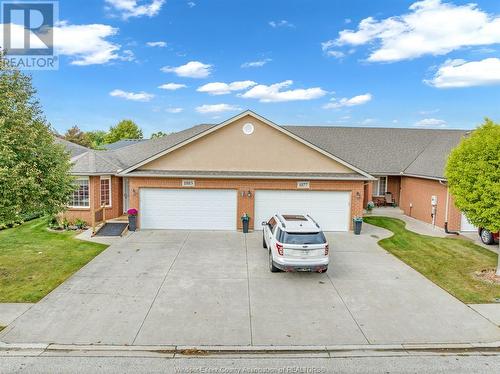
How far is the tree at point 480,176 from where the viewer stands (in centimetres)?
1118

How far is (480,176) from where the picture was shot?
11359 mm

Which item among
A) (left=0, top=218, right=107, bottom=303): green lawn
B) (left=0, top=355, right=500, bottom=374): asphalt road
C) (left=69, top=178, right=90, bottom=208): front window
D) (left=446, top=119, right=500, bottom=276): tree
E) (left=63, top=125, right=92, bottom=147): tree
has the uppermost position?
(left=63, top=125, right=92, bottom=147): tree

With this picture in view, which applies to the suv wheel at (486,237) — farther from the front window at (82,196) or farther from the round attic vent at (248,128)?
the front window at (82,196)

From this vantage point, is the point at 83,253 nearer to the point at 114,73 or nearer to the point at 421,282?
the point at 421,282

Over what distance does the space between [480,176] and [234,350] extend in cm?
998

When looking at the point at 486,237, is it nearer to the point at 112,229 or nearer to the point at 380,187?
the point at 380,187

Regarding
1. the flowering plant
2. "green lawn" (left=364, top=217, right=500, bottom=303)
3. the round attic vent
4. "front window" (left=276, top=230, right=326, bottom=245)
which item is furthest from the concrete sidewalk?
the round attic vent

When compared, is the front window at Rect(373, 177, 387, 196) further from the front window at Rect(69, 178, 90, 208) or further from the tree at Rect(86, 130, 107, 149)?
the tree at Rect(86, 130, 107, 149)

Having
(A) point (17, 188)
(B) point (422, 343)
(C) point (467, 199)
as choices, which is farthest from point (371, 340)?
(A) point (17, 188)

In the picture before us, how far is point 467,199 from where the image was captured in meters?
11.9

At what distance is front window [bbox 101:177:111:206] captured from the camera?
1944cm

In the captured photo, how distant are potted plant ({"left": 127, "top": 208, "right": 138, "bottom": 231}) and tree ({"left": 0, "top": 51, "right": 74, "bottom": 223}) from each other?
19.4 ft

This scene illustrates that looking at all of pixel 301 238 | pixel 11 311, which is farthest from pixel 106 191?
pixel 301 238

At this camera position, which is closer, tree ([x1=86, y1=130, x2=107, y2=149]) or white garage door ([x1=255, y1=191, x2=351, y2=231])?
white garage door ([x1=255, y1=191, x2=351, y2=231])
